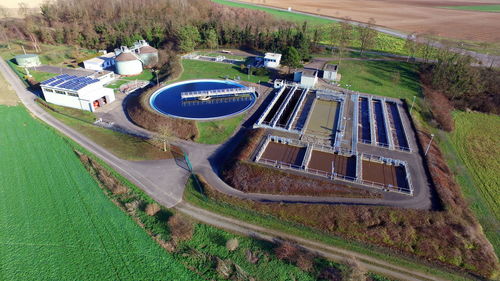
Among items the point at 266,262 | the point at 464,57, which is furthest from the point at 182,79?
the point at 464,57

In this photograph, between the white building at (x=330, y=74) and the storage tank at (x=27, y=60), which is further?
the storage tank at (x=27, y=60)

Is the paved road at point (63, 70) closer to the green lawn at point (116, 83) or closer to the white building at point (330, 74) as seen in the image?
the green lawn at point (116, 83)

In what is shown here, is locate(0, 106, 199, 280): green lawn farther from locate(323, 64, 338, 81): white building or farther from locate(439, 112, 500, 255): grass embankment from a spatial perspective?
locate(323, 64, 338, 81): white building

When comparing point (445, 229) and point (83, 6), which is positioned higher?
point (83, 6)

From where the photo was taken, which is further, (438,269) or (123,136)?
(123,136)

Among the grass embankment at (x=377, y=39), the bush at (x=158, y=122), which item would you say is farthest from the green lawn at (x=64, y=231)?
the grass embankment at (x=377, y=39)

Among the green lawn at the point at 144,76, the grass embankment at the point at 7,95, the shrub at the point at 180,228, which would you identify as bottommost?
→ the shrub at the point at 180,228

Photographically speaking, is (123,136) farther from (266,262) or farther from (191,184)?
(266,262)
